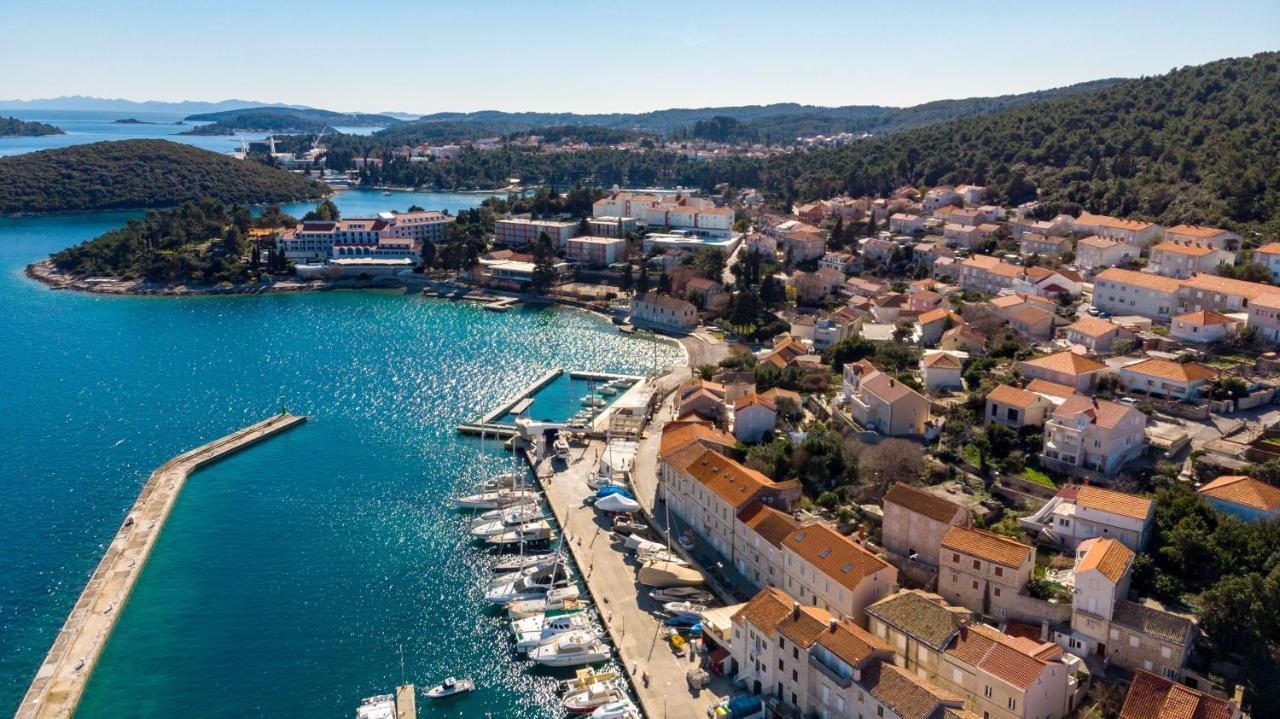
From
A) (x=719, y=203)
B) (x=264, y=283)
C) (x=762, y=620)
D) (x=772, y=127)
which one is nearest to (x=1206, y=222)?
(x=762, y=620)

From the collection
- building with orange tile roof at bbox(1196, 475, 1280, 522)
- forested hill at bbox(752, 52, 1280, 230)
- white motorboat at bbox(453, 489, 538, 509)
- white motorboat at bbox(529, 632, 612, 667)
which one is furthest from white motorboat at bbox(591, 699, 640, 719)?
forested hill at bbox(752, 52, 1280, 230)

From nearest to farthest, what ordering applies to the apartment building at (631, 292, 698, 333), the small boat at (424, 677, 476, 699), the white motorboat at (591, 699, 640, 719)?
the white motorboat at (591, 699, 640, 719), the small boat at (424, 677, 476, 699), the apartment building at (631, 292, 698, 333)

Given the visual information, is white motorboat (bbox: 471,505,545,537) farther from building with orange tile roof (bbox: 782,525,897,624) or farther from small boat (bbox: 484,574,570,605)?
building with orange tile roof (bbox: 782,525,897,624)

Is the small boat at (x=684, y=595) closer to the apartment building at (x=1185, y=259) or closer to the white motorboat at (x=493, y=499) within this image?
the white motorboat at (x=493, y=499)

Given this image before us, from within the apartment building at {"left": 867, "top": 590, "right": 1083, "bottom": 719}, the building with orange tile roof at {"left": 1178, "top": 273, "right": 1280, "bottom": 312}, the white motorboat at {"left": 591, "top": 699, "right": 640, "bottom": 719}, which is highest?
the building with orange tile roof at {"left": 1178, "top": 273, "right": 1280, "bottom": 312}

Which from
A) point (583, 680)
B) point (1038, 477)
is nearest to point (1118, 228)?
point (1038, 477)

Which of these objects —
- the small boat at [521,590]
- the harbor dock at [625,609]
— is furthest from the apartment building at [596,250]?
the small boat at [521,590]

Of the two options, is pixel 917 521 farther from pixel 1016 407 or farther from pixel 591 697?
pixel 591 697
